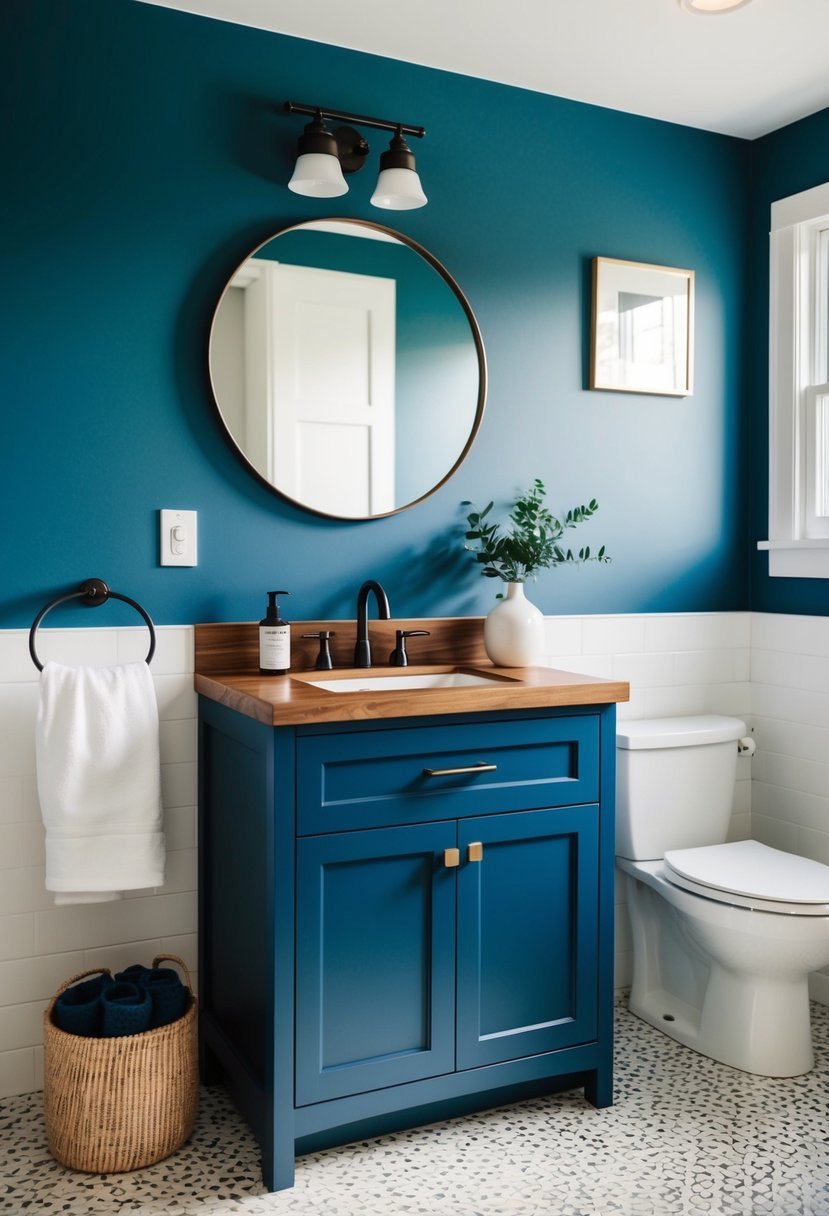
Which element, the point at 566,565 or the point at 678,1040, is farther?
the point at 566,565

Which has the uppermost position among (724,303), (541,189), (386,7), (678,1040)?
(386,7)

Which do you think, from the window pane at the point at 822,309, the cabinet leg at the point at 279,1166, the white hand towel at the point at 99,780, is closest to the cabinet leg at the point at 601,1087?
the cabinet leg at the point at 279,1166

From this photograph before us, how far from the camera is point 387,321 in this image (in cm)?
252

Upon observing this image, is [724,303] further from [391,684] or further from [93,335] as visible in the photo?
[93,335]

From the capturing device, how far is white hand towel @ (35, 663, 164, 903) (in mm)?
2062

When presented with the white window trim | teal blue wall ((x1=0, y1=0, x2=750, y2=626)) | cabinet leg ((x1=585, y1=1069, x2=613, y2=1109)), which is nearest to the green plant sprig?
teal blue wall ((x1=0, y1=0, x2=750, y2=626))

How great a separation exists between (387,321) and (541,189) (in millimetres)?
614

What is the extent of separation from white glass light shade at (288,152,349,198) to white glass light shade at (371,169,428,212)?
0.10m

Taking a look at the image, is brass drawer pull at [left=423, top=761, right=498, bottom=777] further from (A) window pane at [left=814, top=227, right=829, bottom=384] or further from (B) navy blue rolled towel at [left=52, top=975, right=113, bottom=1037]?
(A) window pane at [left=814, top=227, right=829, bottom=384]

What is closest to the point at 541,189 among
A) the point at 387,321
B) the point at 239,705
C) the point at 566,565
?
the point at 387,321

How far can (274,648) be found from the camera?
2.28 meters

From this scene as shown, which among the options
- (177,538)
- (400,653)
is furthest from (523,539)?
(177,538)

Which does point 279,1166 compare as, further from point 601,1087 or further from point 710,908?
point 710,908

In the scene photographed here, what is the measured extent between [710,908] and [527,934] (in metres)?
0.51
